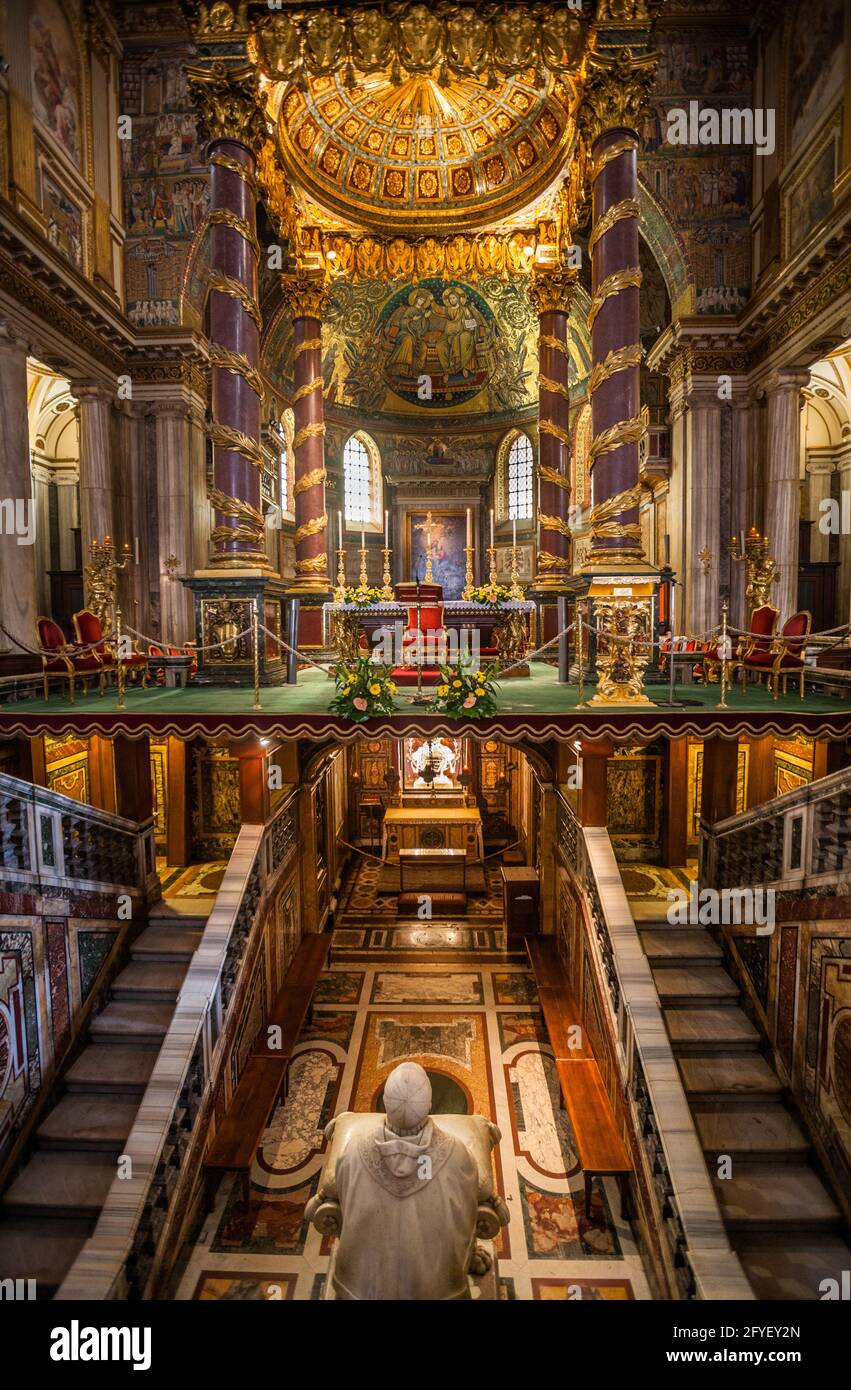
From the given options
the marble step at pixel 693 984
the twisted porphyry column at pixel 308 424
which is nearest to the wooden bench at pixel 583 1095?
the marble step at pixel 693 984

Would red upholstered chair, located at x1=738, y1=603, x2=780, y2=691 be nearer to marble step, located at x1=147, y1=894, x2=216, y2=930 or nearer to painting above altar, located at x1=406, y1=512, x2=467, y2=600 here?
marble step, located at x1=147, y1=894, x2=216, y2=930

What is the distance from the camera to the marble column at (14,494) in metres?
9.12

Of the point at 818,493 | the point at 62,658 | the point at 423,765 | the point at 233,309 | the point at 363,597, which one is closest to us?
the point at 62,658

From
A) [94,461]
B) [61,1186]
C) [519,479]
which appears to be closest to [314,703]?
[61,1186]

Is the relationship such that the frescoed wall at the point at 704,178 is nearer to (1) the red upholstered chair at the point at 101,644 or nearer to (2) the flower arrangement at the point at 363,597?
(2) the flower arrangement at the point at 363,597

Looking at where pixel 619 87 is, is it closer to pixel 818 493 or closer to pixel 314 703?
pixel 314 703

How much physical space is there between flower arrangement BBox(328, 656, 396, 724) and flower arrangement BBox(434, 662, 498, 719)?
508 mm

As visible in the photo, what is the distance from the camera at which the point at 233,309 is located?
8.42m

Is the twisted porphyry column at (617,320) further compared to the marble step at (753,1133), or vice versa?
the twisted porphyry column at (617,320)

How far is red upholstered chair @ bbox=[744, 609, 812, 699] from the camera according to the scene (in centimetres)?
740

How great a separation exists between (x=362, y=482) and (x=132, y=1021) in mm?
16812

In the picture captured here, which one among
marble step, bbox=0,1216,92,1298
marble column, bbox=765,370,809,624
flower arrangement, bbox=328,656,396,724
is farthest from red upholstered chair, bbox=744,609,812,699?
marble step, bbox=0,1216,92,1298

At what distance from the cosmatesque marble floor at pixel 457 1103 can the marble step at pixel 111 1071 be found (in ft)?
4.09

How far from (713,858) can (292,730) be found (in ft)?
16.6
